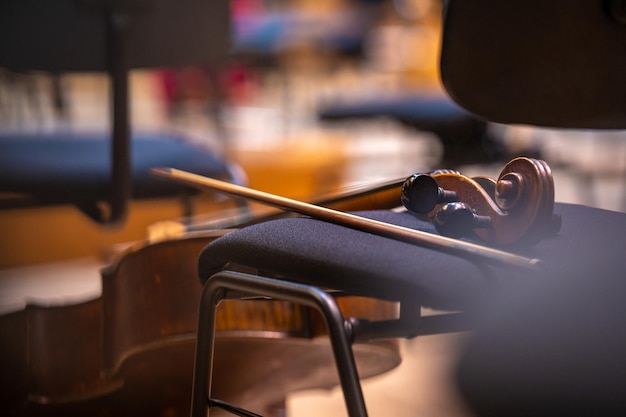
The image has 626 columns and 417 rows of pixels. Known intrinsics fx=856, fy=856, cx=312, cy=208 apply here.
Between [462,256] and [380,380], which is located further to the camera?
[380,380]

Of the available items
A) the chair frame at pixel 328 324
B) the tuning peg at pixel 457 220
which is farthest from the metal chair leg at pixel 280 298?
the tuning peg at pixel 457 220

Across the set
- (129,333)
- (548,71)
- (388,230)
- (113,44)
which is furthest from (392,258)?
(113,44)

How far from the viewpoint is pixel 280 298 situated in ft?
1.93

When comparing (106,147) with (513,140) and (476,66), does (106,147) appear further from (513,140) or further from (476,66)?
(513,140)

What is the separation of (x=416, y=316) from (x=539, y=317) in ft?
0.38

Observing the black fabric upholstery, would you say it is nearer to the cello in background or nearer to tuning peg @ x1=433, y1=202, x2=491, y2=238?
the cello in background

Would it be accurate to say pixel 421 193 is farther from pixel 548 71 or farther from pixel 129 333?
pixel 129 333

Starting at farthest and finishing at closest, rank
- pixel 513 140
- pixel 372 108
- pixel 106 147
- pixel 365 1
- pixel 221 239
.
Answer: pixel 365 1 → pixel 513 140 → pixel 372 108 → pixel 106 147 → pixel 221 239

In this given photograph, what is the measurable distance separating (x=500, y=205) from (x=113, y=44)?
0.76 m

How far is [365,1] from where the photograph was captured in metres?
5.43

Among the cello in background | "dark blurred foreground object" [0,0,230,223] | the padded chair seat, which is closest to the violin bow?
the padded chair seat

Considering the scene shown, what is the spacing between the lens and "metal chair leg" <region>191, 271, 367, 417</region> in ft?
1.81

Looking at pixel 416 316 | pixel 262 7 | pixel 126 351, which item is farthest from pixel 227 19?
pixel 262 7

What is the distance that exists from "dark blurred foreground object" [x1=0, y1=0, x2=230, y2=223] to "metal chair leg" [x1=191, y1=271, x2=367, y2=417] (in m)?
0.61
